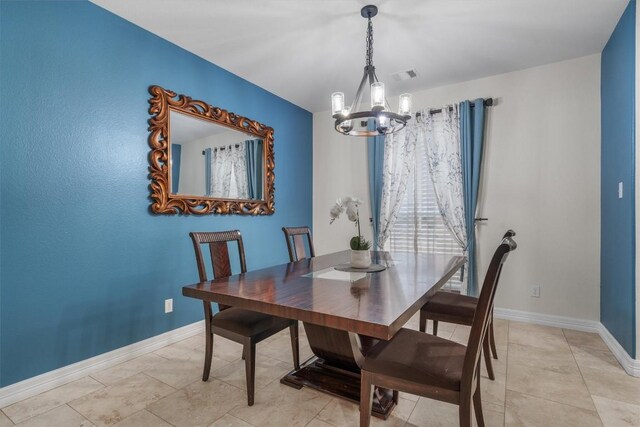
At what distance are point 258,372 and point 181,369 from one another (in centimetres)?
57

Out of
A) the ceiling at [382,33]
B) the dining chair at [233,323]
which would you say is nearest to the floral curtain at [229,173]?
the ceiling at [382,33]

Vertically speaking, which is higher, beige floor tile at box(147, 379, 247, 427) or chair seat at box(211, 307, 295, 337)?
chair seat at box(211, 307, 295, 337)

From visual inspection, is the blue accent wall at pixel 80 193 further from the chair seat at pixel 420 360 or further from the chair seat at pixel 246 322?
the chair seat at pixel 420 360

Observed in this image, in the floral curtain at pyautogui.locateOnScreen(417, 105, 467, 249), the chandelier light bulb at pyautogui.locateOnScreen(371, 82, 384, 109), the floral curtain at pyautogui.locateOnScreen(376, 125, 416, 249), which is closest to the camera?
the chandelier light bulb at pyautogui.locateOnScreen(371, 82, 384, 109)

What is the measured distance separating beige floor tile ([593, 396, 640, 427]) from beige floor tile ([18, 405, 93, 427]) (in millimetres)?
2756

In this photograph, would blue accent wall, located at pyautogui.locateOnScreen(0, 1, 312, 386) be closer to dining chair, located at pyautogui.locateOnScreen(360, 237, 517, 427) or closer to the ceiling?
the ceiling

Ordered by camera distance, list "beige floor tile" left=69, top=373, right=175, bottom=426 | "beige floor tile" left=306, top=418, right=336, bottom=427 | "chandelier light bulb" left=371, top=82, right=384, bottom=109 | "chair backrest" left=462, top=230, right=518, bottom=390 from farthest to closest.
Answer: "chandelier light bulb" left=371, top=82, right=384, bottom=109 < "beige floor tile" left=69, top=373, right=175, bottom=426 < "beige floor tile" left=306, top=418, right=336, bottom=427 < "chair backrest" left=462, top=230, right=518, bottom=390

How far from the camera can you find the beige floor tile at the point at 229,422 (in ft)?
5.43

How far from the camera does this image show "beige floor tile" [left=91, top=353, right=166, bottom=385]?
7.11 ft

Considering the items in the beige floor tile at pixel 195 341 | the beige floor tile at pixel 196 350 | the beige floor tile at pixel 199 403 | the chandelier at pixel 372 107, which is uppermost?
the chandelier at pixel 372 107

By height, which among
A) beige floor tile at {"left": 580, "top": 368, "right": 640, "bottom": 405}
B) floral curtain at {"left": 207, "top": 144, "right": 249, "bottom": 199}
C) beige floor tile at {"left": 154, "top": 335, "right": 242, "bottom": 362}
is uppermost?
floral curtain at {"left": 207, "top": 144, "right": 249, "bottom": 199}

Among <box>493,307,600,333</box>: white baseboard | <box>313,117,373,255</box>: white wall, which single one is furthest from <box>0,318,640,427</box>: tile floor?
<box>313,117,373,255</box>: white wall

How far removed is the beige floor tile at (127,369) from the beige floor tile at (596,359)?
3.17 m

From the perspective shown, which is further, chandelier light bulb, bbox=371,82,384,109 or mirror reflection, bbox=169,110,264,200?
mirror reflection, bbox=169,110,264,200
